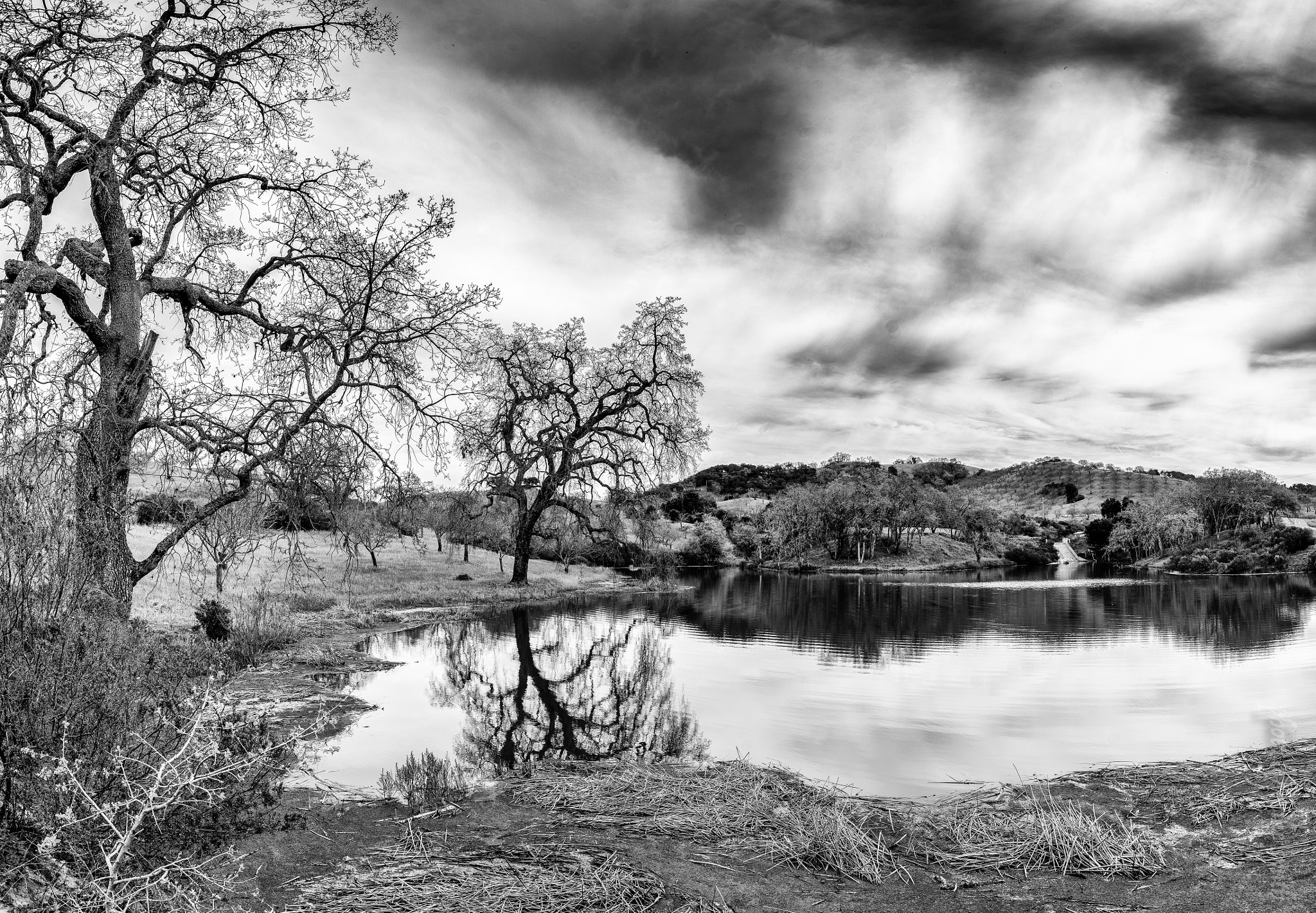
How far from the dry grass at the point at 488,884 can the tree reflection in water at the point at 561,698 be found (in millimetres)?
3415

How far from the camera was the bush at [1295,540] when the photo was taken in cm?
6844

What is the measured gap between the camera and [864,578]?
195 ft

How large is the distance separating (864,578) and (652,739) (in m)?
51.7

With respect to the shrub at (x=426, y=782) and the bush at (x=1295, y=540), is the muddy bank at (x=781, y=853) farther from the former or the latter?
the bush at (x=1295, y=540)

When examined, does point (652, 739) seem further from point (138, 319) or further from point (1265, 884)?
point (138, 319)

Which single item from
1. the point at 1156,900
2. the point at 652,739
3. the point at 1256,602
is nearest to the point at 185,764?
the point at 652,739

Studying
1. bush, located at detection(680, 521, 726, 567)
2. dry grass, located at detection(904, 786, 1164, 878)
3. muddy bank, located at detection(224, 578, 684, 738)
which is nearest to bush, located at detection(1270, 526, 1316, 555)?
bush, located at detection(680, 521, 726, 567)

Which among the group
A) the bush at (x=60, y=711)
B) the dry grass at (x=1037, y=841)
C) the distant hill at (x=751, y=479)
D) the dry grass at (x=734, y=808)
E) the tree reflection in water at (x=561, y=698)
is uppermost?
the distant hill at (x=751, y=479)

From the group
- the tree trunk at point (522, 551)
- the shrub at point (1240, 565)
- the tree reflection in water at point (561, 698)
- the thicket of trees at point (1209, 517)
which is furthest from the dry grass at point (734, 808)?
the thicket of trees at point (1209, 517)

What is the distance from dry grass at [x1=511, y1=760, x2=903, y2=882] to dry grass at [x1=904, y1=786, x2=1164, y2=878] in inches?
19.3

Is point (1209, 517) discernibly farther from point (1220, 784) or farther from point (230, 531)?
point (230, 531)

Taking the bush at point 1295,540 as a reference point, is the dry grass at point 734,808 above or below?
below

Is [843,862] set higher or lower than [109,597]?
lower

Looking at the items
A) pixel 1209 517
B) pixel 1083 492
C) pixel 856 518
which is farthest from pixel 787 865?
pixel 1083 492
